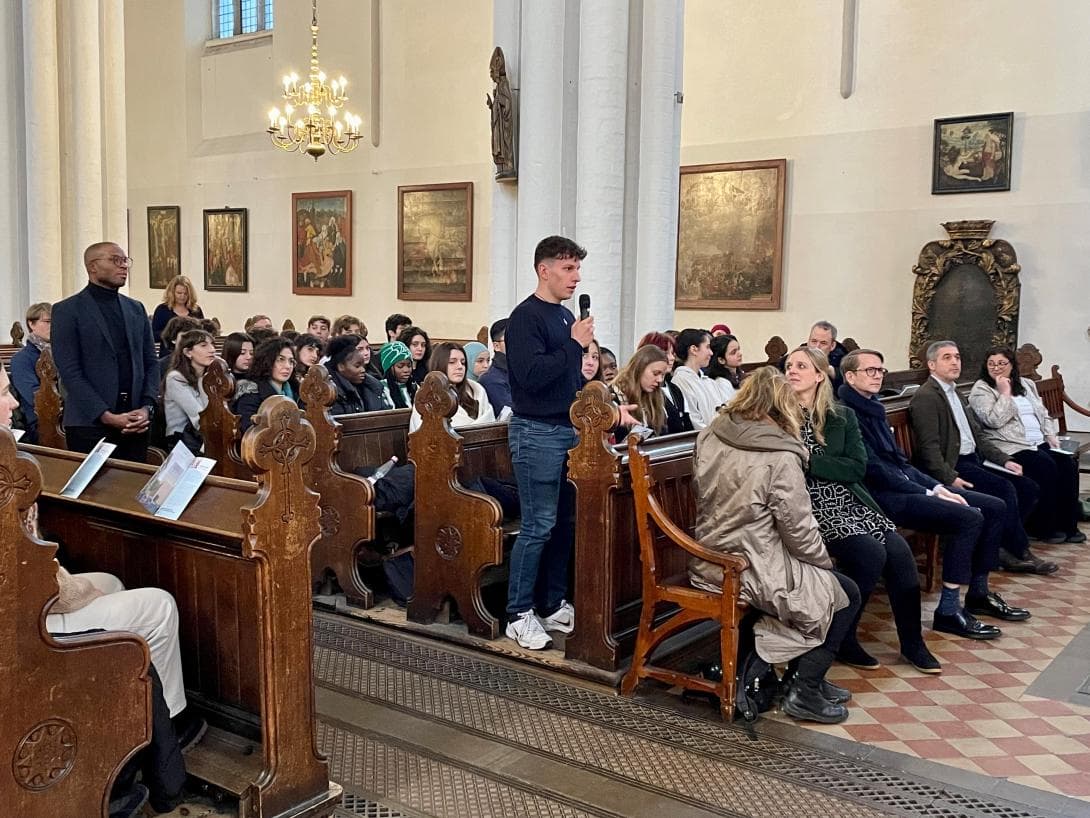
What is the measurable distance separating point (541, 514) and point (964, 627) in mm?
2201

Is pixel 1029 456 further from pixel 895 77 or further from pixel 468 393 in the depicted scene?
pixel 895 77

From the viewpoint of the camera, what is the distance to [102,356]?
501cm

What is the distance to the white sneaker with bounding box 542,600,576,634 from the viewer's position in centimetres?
459

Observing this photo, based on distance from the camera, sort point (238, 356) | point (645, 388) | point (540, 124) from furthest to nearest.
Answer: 1. point (540, 124)
2. point (238, 356)
3. point (645, 388)

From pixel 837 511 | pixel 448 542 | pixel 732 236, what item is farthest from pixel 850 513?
pixel 732 236

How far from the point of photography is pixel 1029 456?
22.1 ft

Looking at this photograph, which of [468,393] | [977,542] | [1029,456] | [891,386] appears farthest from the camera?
[891,386]

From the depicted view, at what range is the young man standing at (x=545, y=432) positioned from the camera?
13.9 ft

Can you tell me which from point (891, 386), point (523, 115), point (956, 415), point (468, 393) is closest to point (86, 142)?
point (523, 115)

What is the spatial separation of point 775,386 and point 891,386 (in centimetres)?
568

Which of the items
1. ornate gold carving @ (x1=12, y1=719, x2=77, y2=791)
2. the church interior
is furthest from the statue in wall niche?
ornate gold carving @ (x1=12, y1=719, x2=77, y2=791)

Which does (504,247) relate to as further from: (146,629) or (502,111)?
(146,629)

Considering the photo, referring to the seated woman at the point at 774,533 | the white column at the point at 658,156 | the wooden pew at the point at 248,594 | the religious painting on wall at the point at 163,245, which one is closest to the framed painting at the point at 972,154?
the white column at the point at 658,156

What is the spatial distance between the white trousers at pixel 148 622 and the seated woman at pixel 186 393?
3322 millimetres
